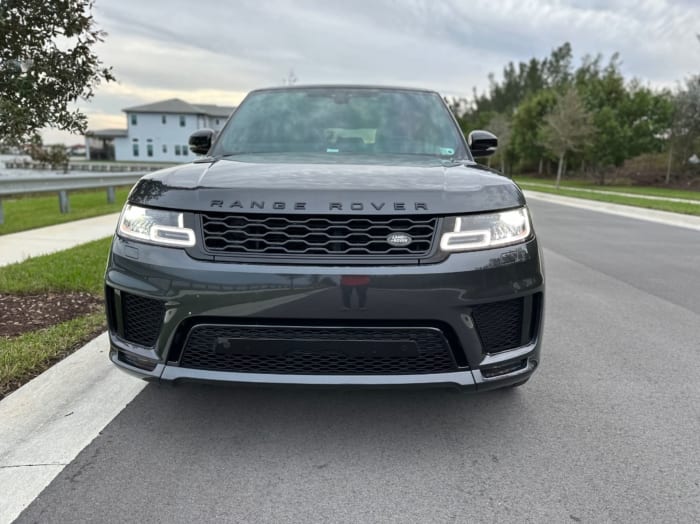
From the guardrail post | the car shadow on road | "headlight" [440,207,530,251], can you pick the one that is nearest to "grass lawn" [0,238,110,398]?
the car shadow on road

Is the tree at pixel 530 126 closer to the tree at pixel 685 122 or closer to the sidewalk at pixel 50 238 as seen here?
the tree at pixel 685 122

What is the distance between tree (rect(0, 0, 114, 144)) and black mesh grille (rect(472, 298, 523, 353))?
11.4 ft

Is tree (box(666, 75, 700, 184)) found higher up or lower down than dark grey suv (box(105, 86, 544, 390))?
higher up

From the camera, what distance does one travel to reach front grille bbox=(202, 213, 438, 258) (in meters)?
2.20

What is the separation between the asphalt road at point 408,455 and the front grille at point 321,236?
0.60 m

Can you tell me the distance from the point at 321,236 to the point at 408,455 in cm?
105

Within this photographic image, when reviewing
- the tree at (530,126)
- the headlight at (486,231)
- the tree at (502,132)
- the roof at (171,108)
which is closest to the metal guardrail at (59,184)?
the headlight at (486,231)

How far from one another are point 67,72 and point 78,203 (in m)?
11.5

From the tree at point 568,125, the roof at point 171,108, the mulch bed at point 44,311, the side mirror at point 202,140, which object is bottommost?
the mulch bed at point 44,311

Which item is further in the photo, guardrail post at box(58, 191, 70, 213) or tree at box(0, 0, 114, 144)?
guardrail post at box(58, 191, 70, 213)

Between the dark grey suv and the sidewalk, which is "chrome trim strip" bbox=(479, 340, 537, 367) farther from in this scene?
the sidewalk

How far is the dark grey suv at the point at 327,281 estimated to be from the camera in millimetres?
2152

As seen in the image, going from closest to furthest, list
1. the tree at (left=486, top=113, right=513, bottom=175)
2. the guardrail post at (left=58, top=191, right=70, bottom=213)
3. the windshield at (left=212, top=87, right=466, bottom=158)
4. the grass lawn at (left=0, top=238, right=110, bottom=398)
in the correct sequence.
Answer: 1. the grass lawn at (left=0, top=238, right=110, bottom=398)
2. the windshield at (left=212, top=87, right=466, bottom=158)
3. the guardrail post at (left=58, top=191, right=70, bottom=213)
4. the tree at (left=486, top=113, right=513, bottom=175)

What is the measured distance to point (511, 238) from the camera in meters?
2.37
